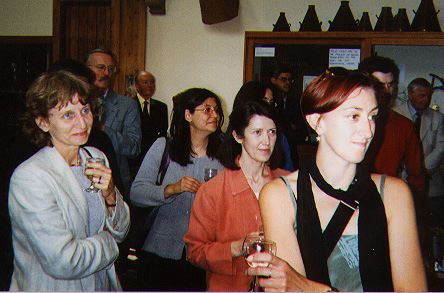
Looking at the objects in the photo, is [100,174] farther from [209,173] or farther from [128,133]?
[128,133]

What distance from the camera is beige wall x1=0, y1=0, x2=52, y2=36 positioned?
2.56 meters

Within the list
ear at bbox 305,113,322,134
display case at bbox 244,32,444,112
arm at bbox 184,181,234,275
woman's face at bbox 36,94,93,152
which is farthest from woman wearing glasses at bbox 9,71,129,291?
display case at bbox 244,32,444,112

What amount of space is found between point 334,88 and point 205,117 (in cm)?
82

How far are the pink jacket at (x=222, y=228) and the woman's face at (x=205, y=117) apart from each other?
0.35 metres

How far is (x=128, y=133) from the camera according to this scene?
185cm

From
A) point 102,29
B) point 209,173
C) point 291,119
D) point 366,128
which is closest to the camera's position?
point 366,128

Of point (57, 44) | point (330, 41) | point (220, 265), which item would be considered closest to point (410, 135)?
point (220, 265)

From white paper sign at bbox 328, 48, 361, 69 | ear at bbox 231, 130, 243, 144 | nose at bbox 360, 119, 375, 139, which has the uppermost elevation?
white paper sign at bbox 328, 48, 361, 69

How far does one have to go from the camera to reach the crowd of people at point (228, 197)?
2.66 feet

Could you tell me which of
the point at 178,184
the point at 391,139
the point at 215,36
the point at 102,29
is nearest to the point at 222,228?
the point at 178,184

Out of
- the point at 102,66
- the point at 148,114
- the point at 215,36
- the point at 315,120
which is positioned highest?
the point at 215,36

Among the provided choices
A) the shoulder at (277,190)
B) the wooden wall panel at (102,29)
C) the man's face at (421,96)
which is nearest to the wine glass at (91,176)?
the shoulder at (277,190)

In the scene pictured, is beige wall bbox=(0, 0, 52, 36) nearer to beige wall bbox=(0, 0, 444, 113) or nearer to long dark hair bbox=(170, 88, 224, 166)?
beige wall bbox=(0, 0, 444, 113)

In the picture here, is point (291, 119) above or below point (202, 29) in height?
below
